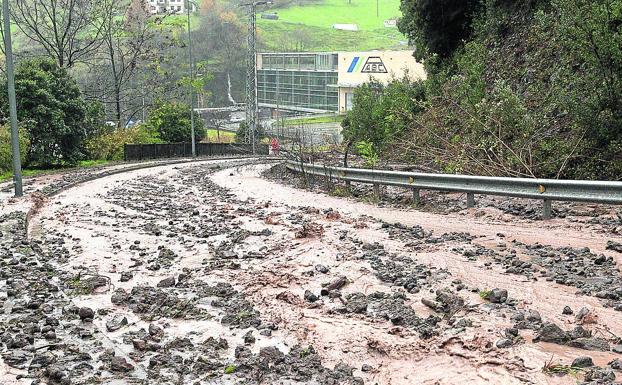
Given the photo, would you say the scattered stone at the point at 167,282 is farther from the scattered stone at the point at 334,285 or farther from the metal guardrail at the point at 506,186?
the metal guardrail at the point at 506,186

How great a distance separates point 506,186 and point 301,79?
96446 mm

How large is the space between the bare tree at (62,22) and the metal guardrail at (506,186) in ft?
140

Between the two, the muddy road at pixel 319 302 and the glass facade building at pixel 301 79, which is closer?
the muddy road at pixel 319 302

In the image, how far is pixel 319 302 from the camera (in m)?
7.69

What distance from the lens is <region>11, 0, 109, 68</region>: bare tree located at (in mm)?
53562

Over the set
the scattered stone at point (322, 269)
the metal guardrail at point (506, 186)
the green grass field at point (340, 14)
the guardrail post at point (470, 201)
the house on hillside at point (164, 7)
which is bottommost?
the scattered stone at point (322, 269)

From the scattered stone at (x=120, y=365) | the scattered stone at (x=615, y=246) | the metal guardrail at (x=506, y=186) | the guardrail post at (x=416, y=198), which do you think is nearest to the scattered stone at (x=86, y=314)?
the scattered stone at (x=120, y=365)

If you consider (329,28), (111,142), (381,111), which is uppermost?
(329,28)

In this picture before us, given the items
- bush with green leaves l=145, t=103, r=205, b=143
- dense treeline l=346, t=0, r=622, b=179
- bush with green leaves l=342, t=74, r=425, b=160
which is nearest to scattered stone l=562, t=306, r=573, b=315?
dense treeline l=346, t=0, r=622, b=179

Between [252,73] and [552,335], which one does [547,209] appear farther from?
[252,73]

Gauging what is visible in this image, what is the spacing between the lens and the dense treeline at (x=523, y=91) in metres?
13.7

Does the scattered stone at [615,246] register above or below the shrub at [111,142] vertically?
above

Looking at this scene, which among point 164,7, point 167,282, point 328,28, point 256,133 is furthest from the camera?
point 328,28

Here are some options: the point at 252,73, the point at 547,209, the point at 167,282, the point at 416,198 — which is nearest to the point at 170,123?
the point at 252,73
